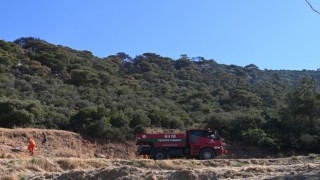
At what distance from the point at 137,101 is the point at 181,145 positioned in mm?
22179

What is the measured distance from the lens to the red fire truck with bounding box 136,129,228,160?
30.1 m

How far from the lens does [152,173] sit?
1498 cm

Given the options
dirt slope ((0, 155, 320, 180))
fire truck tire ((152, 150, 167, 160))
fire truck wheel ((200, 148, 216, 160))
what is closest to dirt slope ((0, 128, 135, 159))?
fire truck tire ((152, 150, 167, 160))

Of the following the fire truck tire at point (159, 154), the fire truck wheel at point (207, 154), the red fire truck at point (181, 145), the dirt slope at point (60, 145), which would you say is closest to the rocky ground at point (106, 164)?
the dirt slope at point (60, 145)

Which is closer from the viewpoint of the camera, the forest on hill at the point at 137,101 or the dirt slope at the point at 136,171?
the dirt slope at the point at 136,171

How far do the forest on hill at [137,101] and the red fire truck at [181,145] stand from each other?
25.5 ft

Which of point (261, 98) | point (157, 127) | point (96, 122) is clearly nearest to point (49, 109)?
point (96, 122)

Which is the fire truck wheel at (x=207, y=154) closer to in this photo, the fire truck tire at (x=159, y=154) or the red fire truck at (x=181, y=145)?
the red fire truck at (x=181, y=145)

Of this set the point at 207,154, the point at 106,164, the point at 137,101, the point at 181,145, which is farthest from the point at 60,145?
the point at 137,101

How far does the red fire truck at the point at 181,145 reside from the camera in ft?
98.7

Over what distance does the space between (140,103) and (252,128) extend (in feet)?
42.7

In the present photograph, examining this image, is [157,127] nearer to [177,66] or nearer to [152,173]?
[152,173]

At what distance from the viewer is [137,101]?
2051 inches

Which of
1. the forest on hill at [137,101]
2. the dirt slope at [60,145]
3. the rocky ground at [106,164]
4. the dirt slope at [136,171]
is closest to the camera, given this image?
the dirt slope at [136,171]
